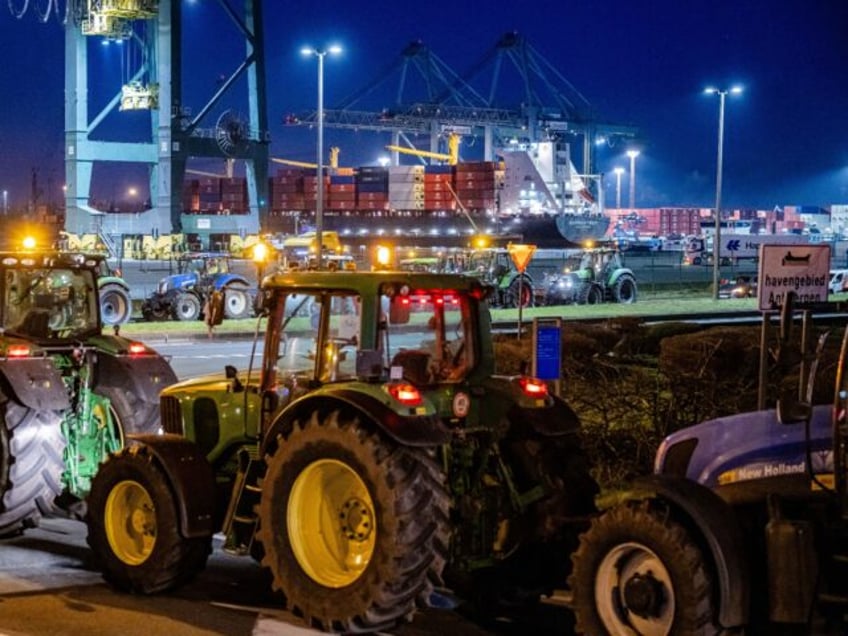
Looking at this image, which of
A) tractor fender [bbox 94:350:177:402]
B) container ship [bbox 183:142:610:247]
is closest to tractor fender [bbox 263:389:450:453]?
tractor fender [bbox 94:350:177:402]

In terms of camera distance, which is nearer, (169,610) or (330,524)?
(330,524)

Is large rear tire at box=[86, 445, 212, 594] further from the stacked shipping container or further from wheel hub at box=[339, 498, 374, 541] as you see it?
the stacked shipping container

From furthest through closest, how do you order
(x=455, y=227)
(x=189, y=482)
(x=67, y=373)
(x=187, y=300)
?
(x=455, y=227)
(x=187, y=300)
(x=67, y=373)
(x=189, y=482)

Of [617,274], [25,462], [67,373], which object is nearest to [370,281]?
[25,462]

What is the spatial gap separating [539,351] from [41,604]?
22.3 ft

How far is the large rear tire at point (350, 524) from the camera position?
293 inches

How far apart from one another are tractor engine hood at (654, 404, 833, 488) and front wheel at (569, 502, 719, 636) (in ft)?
1.81

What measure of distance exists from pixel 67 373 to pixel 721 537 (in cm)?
730

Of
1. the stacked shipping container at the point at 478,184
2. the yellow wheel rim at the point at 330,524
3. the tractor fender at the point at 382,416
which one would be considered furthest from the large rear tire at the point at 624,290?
the stacked shipping container at the point at 478,184

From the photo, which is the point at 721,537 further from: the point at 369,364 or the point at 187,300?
the point at 187,300

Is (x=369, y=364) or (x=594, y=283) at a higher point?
(x=594, y=283)

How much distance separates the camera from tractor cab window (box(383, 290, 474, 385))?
8320 mm

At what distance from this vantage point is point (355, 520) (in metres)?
8.02

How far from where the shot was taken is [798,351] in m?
6.11
